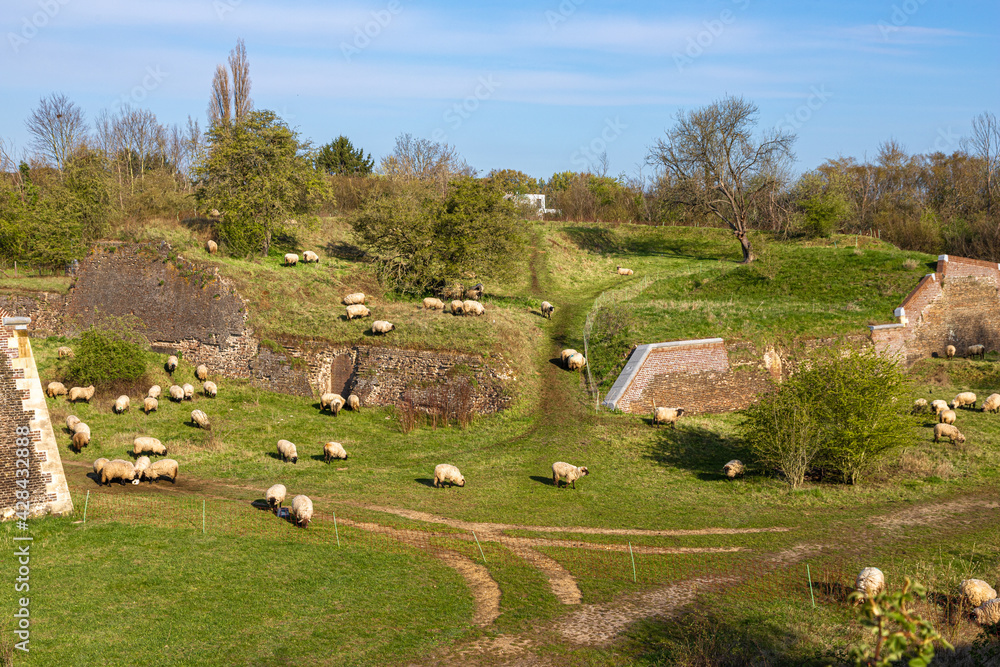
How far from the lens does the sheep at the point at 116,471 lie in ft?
66.4

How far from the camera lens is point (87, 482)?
20672 millimetres

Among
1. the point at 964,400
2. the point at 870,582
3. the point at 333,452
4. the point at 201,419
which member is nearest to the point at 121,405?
the point at 201,419

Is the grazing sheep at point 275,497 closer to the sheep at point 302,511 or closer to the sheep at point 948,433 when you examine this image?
the sheep at point 302,511

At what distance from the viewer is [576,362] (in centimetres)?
3180

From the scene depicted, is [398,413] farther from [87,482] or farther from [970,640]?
[970,640]

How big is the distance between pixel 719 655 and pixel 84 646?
413 inches

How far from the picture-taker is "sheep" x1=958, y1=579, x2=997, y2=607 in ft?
41.9

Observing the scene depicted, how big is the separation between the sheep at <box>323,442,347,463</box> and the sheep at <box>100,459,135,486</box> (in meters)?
6.15

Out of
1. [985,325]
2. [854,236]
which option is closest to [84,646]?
[985,325]

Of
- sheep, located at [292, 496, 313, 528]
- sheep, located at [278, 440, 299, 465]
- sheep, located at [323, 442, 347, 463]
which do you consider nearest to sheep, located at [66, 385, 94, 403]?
→ sheep, located at [278, 440, 299, 465]

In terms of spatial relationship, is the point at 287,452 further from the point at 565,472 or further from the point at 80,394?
the point at 80,394

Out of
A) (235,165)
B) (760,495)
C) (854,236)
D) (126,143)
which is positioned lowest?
(760,495)

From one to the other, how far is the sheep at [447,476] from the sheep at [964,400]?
70.2 feet

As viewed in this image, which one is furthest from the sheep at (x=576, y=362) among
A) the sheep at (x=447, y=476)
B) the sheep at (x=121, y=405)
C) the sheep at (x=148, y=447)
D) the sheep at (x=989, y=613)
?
the sheep at (x=989, y=613)
